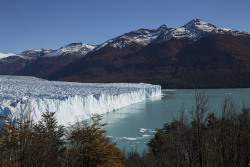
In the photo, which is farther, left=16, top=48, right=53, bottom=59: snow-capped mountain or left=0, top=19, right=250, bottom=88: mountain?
left=16, top=48, right=53, bottom=59: snow-capped mountain

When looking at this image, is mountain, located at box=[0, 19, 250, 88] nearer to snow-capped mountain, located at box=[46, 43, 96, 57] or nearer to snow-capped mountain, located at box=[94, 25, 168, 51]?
snow-capped mountain, located at box=[94, 25, 168, 51]

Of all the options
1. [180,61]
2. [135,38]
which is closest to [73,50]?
[135,38]

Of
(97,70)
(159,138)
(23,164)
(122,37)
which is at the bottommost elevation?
(159,138)

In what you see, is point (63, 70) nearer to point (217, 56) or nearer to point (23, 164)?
point (217, 56)

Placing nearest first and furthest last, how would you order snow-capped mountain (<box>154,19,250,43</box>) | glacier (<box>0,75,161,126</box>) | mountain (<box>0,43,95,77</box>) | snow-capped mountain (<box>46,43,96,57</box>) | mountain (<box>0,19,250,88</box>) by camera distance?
glacier (<box>0,75,161,126</box>)
mountain (<box>0,19,250,88</box>)
snow-capped mountain (<box>154,19,250,43</box>)
mountain (<box>0,43,95,77</box>)
snow-capped mountain (<box>46,43,96,57</box>)

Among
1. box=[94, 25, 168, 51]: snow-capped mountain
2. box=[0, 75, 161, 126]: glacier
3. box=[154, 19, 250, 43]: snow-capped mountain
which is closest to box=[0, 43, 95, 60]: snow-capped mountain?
box=[94, 25, 168, 51]: snow-capped mountain

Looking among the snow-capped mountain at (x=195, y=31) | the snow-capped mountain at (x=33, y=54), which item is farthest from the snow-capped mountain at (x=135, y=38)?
the snow-capped mountain at (x=33, y=54)

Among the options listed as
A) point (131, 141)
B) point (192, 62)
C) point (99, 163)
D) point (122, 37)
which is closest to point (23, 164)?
point (99, 163)

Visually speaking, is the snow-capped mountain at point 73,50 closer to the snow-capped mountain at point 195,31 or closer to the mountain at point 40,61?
the mountain at point 40,61
